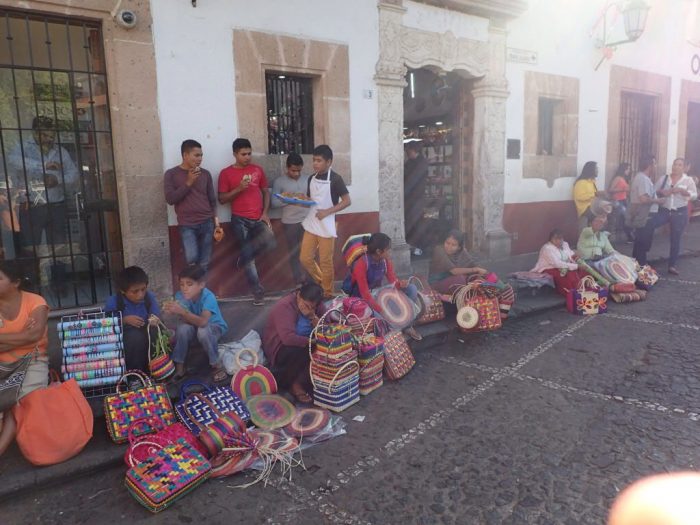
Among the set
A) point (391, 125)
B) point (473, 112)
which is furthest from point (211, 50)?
point (473, 112)

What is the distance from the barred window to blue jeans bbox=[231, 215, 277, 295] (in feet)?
3.64

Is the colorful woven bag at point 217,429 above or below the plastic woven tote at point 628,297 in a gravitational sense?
above

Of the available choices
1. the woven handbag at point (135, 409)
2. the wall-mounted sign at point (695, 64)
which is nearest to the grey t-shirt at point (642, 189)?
the wall-mounted sign at point (695, 64)

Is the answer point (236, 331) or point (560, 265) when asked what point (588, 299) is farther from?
point (236, 331)

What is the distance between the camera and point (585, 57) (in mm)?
10109

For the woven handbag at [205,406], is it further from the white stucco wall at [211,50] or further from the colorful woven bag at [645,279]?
the colorful woven bag at [645,279]

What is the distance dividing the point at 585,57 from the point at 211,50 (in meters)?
7.25

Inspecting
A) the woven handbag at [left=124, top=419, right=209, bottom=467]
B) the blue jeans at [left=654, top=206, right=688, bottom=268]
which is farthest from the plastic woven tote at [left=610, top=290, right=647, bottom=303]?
the woven handbag at [left=124, top=419, right=209, bottom=467]

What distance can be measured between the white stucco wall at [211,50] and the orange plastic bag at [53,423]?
2.78m

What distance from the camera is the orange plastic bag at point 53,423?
3.28 metres

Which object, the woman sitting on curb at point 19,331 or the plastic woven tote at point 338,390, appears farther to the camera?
the plastic woven tote at point 338,390

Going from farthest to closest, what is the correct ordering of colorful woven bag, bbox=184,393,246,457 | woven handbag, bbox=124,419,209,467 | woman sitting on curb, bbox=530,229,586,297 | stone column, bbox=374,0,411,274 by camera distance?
1. stone column, bbox=374,0,411,274
2. woman sitting on curb, bbox=530,229,586,297
3. colorful woven bag, bbox=184,393,246,457
4. woven handbag, bbox=124,419,209,467

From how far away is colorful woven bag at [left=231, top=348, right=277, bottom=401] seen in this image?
163 inches

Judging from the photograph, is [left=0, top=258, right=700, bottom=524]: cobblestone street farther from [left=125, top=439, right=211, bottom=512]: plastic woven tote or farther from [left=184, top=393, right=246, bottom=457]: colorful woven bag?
[left=184, top=393, right=246, bottom=457]: colorful woven bag
